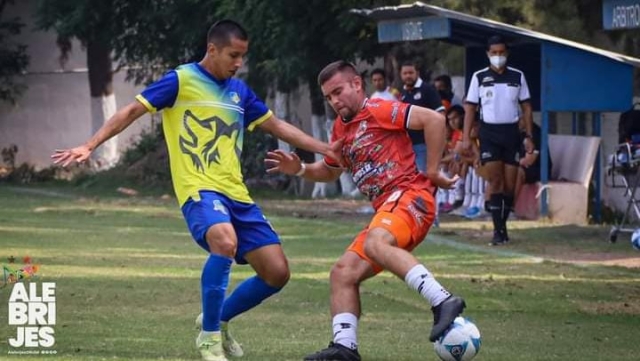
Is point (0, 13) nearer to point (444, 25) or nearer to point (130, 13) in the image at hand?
point (130, 13)

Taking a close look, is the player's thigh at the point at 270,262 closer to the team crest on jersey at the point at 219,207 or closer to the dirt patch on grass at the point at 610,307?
the team crest on jersey at the point at 219,207

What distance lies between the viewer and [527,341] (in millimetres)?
10820

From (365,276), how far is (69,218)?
48.6 ft

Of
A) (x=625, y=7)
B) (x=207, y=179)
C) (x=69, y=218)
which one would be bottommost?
(x=69, y=218)

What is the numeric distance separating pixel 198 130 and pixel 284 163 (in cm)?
74

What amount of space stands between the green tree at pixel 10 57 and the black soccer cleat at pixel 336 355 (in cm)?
3372

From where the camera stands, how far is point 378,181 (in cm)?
980

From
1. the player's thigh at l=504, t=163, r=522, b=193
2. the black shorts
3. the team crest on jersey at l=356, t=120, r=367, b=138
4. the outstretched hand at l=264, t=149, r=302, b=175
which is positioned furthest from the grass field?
the team crest on jersey at l=356, t=120, r=367, b=138

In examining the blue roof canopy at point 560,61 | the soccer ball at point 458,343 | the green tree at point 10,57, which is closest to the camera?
the soccer ball at point 458,343

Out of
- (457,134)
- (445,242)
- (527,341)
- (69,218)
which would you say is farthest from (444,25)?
(527,341)

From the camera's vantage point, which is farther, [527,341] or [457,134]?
[457,134]

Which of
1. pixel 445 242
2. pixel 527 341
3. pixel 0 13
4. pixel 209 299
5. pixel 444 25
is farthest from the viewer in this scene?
pixel 0 13

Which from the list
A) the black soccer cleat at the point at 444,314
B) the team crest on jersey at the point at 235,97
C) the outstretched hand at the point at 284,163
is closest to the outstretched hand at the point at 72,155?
the team crest on jersey at the point at 235,97

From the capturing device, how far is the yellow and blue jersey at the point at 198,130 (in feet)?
32.0
